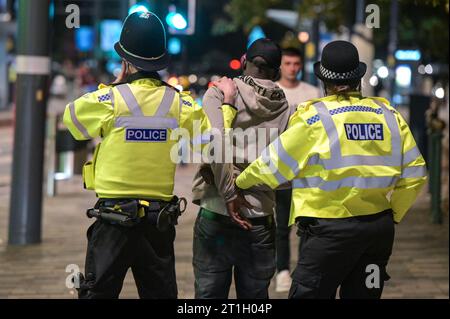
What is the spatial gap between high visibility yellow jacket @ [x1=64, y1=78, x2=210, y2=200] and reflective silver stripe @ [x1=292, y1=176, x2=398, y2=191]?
724mm

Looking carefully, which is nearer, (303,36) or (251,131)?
(251,131)

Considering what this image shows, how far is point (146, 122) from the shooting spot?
4.86m

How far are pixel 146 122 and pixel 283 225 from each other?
2.80 meters

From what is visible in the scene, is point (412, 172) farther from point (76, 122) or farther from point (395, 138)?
point (76, 122)

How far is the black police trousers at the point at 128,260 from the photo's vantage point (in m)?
4.86

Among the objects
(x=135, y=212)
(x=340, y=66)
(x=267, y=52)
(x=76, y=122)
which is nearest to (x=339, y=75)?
(x=340, y=66)

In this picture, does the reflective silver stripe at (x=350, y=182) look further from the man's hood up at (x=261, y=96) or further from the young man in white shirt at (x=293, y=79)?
the young man in white shirt at (x=293, y=79)

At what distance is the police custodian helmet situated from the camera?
16.2 ft

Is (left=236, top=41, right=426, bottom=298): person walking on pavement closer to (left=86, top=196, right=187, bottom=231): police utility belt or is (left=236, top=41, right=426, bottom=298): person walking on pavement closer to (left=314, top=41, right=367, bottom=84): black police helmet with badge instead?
(left=314, top=41, right=367, bottom=84): black police helmet with badge

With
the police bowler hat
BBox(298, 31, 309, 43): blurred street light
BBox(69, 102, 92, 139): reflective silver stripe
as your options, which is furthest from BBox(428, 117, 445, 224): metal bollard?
BBox(298, 31, 309, 43): blurred street light

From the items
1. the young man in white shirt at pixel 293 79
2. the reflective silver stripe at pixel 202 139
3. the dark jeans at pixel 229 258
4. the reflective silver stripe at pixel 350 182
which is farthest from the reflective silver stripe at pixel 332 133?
the young man in white shirt at pixel 293 79

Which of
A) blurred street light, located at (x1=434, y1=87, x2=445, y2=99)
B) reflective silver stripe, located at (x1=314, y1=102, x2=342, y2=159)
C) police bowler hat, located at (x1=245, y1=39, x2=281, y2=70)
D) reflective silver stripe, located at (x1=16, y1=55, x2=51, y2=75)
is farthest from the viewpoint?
blurred street light, located at (x1=434, y1=87, x2=445, y2=99)

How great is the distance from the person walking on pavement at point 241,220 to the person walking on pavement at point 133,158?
331mm
